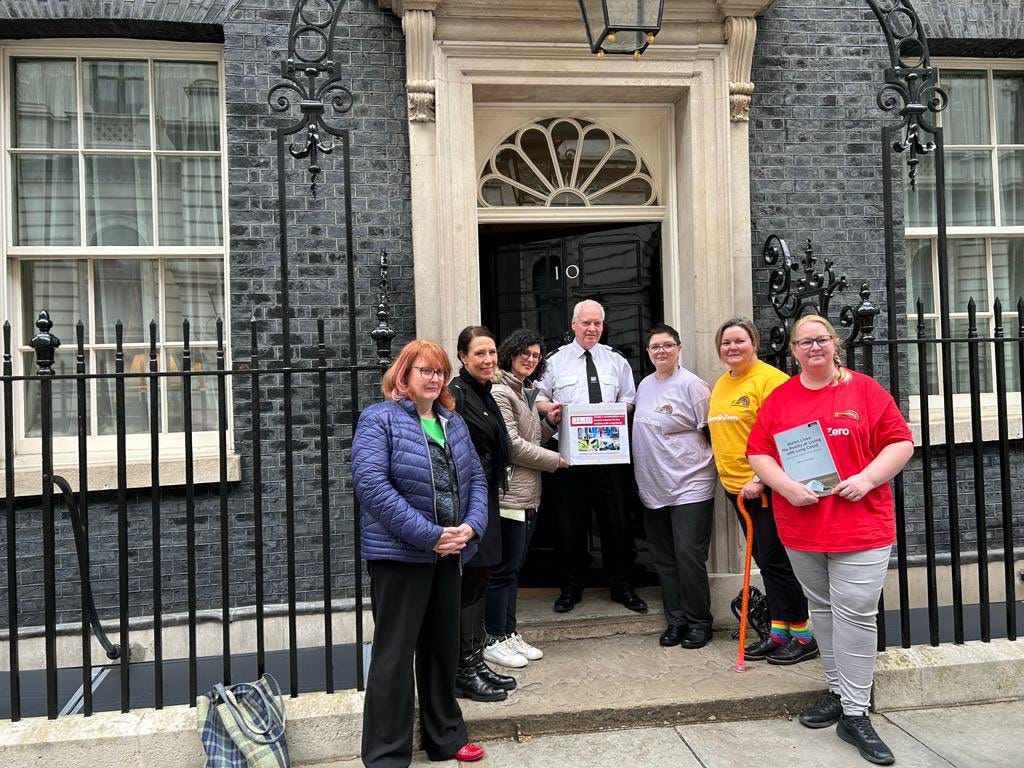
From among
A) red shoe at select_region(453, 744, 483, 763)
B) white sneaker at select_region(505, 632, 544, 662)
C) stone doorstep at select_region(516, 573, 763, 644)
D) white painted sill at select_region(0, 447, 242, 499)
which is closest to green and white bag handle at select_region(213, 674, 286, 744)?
red shoe at select_region(453, 744, 483, 763)

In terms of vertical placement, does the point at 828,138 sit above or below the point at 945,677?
above

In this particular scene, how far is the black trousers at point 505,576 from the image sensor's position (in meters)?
4.57

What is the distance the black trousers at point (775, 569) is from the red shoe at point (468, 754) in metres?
1.84

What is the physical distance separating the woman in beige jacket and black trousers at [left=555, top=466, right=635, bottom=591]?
642 mm

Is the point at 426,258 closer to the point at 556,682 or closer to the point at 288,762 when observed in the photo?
the point at 556,682

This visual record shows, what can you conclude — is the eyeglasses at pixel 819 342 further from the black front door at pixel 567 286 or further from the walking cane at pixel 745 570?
the black front door at pixel 567 286

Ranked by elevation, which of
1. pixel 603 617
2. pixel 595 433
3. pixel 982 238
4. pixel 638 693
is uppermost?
pixel 982 238

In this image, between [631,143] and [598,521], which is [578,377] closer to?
[598,521]

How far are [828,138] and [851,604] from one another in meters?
3.38

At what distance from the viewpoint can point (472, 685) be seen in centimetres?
420

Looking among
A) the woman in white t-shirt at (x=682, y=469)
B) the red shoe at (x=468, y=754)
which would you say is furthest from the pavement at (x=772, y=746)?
the woman in white t-shirt at (x=682, y=469)

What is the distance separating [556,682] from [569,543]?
3.59 feet

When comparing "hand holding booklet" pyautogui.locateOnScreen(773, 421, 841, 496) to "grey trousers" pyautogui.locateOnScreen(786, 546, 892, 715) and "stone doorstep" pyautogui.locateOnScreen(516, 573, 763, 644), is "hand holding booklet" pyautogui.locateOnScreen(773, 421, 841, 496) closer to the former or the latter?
"grey trousers" pyautogui.locateOnScreen(786, 546, 892, 715)

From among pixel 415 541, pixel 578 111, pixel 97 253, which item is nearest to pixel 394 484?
pixel 415 541
